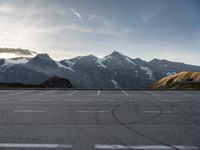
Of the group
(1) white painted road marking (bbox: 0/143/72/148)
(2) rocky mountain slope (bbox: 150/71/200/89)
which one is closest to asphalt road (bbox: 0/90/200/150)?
(1) white painted road marking (bbox: 0/143/72/148)

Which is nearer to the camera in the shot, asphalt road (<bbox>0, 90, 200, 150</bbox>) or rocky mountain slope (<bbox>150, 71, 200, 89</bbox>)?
asphalt road (<bbox>0, 90, 200, 150</bbox>)

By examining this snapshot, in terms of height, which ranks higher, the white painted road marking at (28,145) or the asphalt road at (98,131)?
the asphalt road at (98,131)

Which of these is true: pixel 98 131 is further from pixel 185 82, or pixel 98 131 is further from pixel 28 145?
pixel 185 82

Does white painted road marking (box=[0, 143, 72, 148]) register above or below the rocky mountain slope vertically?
below

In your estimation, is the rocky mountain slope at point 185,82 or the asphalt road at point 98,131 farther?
the rocky mountain slope at point 185,82

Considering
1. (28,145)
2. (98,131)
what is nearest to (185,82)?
(98,131)

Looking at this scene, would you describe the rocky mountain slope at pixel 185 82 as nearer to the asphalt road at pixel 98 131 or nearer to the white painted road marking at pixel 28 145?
the asphalt road at pixel 98 131

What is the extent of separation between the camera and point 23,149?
207 inches

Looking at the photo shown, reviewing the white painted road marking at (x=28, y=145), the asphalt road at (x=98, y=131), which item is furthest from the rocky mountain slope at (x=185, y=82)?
the white painted road marking at (x=28, y=145)

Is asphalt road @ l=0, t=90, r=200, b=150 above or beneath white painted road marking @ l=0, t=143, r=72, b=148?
above

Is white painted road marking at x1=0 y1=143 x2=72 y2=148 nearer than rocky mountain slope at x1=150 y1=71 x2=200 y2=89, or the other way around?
white painted road marking at x1=0 y1=143 x2=72 y2=148

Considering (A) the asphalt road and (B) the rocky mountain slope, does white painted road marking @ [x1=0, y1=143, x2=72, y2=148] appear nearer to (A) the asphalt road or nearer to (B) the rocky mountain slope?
(A) the asphalt road

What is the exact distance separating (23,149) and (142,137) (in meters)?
3.23

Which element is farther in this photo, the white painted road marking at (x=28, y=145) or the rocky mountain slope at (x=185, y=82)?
the rocky mountain slope at (x=185, y=82)
